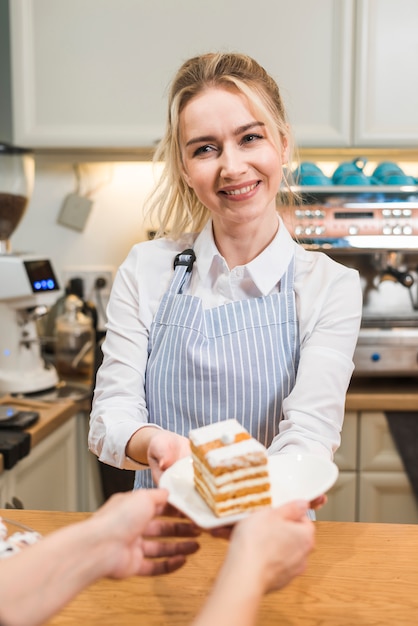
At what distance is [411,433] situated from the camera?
1930 mm

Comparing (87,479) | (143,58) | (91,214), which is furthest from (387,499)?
(143,58)

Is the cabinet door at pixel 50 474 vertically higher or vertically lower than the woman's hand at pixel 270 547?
lower

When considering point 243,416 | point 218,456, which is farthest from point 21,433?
point 218,456

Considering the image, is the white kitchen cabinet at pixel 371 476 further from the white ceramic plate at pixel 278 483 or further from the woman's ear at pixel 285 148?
the white ceramic plate at pixel 278 483

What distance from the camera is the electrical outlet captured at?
2.46 metres

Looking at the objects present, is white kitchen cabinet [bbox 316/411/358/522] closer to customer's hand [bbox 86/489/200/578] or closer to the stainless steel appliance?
the stainless steel appliance

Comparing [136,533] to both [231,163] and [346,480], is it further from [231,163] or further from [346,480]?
[346,480]

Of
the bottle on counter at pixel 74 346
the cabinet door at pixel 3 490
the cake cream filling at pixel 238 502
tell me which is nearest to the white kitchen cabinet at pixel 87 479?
the bottle on counter at pixel 74 346

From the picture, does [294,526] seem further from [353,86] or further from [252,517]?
[353,86]

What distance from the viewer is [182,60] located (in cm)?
210

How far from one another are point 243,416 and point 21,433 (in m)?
0.68

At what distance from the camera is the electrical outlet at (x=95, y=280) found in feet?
8.09

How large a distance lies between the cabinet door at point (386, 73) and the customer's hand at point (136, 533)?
1.68m

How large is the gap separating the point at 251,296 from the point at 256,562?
679 millimetres
